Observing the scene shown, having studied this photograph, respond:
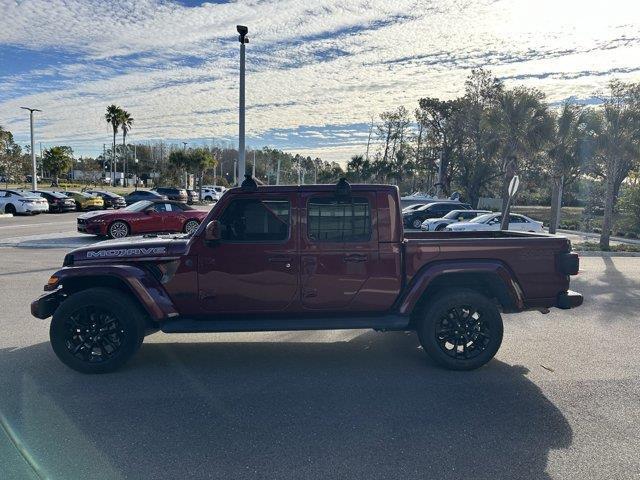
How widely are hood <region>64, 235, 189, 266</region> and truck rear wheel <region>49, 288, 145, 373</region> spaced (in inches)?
13.7

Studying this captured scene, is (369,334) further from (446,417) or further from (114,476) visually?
(114,476)

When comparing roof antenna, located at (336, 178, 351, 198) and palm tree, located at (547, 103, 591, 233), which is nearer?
→ roof antenna, located at (336, 178, 351, 198)

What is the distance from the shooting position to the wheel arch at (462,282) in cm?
461

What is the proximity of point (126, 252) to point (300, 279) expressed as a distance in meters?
1.84

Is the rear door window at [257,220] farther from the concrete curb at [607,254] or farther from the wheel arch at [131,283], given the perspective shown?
the concrete curb at [607,254]

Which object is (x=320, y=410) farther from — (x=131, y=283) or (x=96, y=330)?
(x=96, y=330)

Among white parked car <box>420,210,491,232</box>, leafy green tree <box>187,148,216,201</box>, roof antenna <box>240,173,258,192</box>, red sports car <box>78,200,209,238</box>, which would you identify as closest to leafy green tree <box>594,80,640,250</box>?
white parked car <box>420,210,491,232</box>

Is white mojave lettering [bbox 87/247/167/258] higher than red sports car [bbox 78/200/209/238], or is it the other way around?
white mojave lettering [bbox 87/247/167/258]

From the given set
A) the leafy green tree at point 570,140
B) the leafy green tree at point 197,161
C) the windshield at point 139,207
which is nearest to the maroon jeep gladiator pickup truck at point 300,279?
the windshield at point 139,207

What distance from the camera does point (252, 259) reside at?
453 centimetres

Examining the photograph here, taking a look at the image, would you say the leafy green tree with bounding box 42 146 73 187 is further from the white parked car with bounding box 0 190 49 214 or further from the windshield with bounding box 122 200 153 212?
the windshield with bounding box 122 200 153 212

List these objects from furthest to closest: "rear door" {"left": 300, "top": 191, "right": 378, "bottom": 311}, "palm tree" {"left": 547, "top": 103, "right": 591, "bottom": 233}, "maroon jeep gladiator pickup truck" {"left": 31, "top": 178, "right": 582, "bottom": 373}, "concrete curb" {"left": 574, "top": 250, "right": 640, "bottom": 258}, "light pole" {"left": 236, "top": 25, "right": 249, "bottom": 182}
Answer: "palm tree" {"left": 547, "top": 103, "right": 591, "bottom": 233} → "concrete curb" {"left": 574, "top": 250, "right": 640, "bottom": 258} → "light pole" {"left": 236, "top": 25, "right": 249, "bottom": 182} → "rear door" {"left": 300, "top": 191, "right": 378, "bottom": 311} → "maroon jeep gladiator pickup truck" {"left": 31, "top": 178, "right": 582, "bottom": 373}

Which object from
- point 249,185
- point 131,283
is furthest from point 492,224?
point 131,283

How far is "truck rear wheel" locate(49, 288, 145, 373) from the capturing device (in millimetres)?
4410
